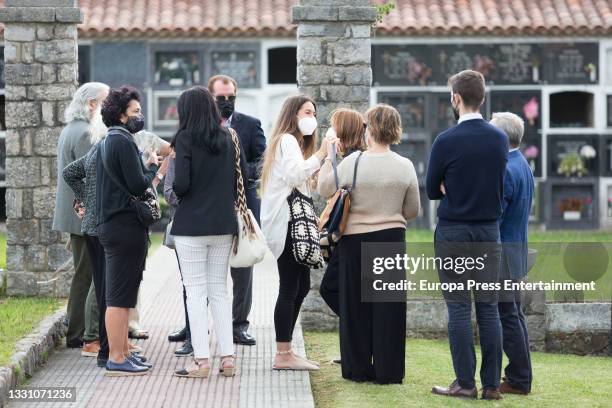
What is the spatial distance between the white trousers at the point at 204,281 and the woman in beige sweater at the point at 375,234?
71cm

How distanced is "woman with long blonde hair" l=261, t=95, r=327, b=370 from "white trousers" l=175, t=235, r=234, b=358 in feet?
1.15

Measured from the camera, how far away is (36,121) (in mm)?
11250

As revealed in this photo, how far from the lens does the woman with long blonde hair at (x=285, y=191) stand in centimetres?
815

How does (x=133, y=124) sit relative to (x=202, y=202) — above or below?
above

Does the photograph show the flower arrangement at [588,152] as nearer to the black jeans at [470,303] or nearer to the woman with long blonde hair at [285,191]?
the woman with long blonde hair at [285,191]

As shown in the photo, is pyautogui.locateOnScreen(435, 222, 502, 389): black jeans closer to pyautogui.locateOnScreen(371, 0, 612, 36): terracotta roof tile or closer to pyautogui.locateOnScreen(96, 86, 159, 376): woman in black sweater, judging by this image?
pyautogui.locateOnScreen(96, 86, 159, 376): woman in black sweater

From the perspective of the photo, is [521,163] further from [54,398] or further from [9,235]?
[9,235]

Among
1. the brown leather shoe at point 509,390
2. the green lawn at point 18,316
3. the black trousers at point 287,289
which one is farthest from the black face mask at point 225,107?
the brown leather shoe at point 509,390

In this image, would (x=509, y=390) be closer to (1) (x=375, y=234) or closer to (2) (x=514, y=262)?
(2) (x=514, y=262)

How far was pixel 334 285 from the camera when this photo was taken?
27.2 feet

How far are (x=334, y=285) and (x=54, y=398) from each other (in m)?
1.86

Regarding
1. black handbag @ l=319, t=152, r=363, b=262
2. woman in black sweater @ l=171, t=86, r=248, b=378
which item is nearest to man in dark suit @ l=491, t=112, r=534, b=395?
black handbag @ l=319, t=152, r=363, b=262

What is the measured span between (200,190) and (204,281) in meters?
0.56

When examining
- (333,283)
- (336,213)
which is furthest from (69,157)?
(336,213)
